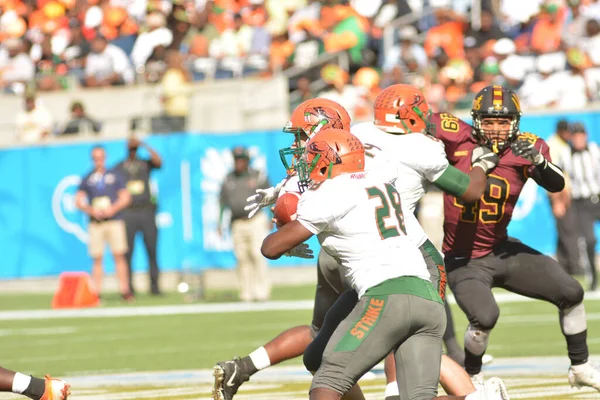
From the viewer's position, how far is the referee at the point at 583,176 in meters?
14.4

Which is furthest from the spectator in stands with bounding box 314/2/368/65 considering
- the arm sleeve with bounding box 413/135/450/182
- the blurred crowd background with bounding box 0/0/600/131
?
the arm sleeve with bounding box 413/135/450/182

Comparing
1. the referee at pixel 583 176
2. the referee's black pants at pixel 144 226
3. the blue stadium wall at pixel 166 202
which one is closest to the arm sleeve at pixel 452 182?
the referee at pixel 583 176

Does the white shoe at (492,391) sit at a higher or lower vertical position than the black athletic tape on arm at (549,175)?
lower

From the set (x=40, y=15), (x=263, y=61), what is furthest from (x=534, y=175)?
(x=40, y=15)

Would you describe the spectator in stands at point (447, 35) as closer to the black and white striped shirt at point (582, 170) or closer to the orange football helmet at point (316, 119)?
the black and white striped shirt at point (582, 170)

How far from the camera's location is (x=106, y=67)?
20000 millimetres

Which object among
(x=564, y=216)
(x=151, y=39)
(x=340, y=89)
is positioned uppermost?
(x=151, y=39)

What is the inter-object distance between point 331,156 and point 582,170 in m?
9.75

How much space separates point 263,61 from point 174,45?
232 centimetres

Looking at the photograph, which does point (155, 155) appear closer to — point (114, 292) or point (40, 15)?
point (114, 292)

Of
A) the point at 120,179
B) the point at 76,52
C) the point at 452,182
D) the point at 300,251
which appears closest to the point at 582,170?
the point at 120,179

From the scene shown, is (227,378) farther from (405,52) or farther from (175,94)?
(405,52)

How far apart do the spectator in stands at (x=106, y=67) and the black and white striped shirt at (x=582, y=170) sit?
8.05 metres

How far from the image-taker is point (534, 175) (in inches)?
286
